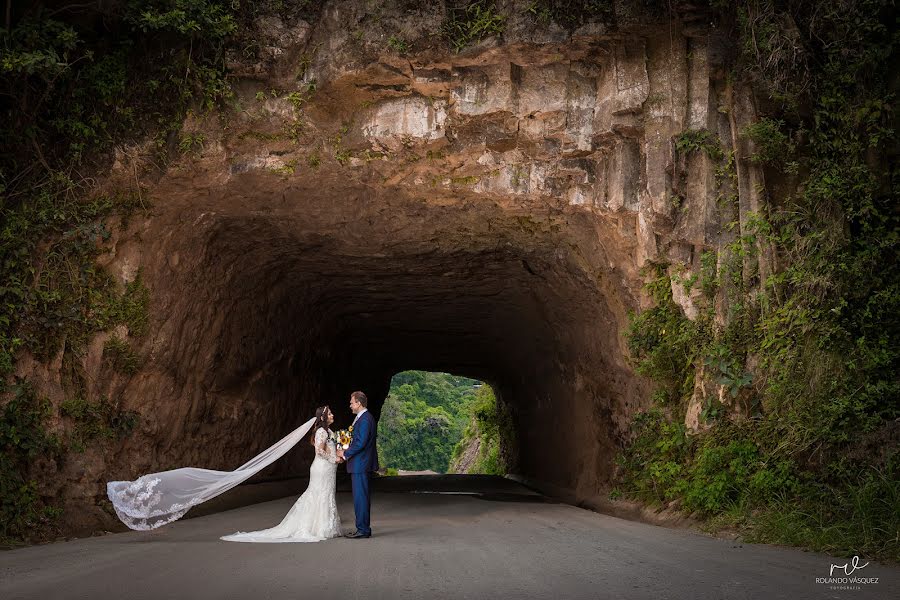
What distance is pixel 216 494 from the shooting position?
8.46m

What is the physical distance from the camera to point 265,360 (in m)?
14.8

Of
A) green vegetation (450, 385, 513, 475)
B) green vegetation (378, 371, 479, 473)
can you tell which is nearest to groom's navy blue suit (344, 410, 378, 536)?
green vegetation (450, 385, 513, 475)

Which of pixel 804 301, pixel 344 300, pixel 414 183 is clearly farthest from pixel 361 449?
pixel 344 300

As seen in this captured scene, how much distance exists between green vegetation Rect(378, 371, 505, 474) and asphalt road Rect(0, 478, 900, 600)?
116ft

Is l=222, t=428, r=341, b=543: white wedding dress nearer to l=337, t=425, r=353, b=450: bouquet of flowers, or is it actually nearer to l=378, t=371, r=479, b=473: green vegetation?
l=337, t=425, r=353, b=450: bouquet of flowers

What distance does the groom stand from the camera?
8367 mm

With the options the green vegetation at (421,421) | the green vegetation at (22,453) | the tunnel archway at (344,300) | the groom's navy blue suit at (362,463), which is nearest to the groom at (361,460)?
the groom's navy blue suit at (362,463)

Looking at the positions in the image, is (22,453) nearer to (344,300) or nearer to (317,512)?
(317,512)

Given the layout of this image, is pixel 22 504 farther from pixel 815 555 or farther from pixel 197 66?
pixel 815 555

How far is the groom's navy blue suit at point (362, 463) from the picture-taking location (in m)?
8.37

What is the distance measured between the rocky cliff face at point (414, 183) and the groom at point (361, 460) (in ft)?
11.0

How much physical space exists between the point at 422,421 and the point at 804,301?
41.8m

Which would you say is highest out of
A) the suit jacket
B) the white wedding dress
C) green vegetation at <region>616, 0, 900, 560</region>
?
green vegetation at <region>616, 0, 900, 560</region>

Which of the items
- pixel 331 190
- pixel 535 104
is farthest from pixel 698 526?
pixel 331 190
